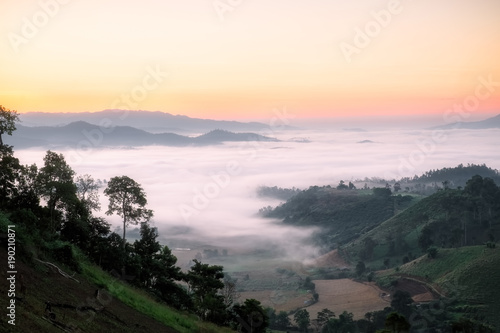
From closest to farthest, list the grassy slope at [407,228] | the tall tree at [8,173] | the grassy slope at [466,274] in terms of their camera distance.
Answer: the tall tree at [8,173] → the grassy slope at [466,274] → the grassy slope at [407,228]

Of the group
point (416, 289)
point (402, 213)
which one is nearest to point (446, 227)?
point (402, 213)

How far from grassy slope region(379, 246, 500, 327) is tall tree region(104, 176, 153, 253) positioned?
59.2 meters

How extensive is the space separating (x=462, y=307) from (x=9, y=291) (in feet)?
248

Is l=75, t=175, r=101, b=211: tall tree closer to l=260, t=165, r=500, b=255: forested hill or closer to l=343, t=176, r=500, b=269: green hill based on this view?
l=343, t=176, r=500, b=269: green hill

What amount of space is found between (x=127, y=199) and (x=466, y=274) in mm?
72751

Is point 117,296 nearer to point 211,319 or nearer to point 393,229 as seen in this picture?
point 211,319

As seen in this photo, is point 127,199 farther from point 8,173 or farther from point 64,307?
point 64,307

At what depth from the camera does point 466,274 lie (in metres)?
84.8

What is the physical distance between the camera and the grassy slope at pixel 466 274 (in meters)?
75.8

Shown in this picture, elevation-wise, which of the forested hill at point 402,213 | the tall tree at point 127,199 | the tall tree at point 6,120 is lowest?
the forested hill at point 402,213

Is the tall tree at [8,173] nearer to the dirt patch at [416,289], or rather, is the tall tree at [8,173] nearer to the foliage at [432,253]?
the dirt patch at [416,289]

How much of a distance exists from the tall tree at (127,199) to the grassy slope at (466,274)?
59.2m

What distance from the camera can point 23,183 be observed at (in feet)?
95.1

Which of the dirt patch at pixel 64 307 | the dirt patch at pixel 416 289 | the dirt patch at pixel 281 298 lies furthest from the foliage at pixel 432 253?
the dirt patch at pixel 64 307
